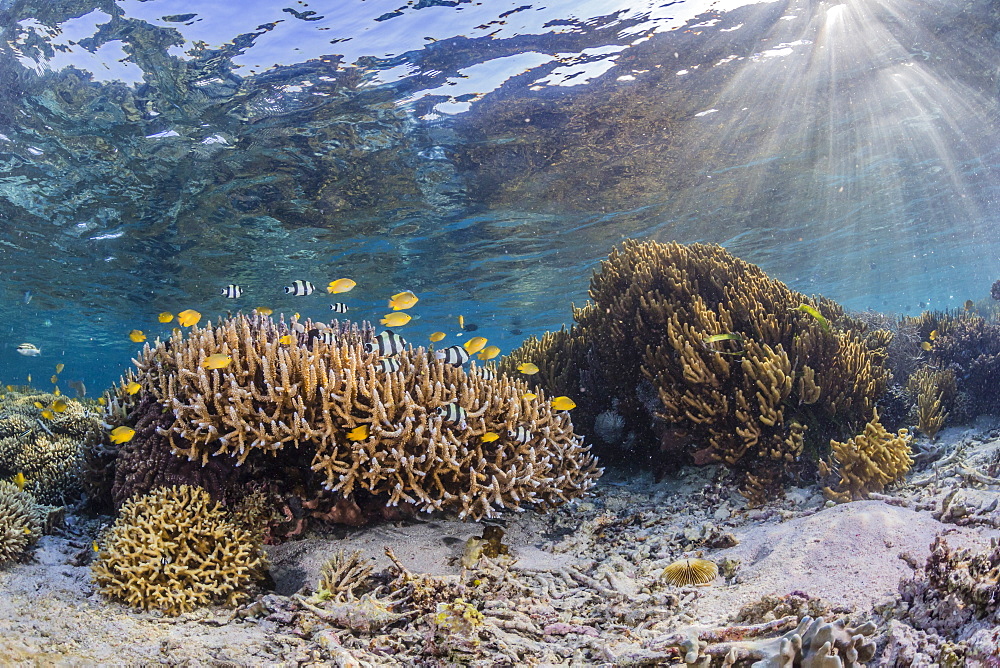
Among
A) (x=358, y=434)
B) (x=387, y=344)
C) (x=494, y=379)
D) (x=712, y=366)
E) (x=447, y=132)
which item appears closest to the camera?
(x=358, y=434)

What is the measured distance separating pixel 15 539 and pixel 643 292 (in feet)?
24.2

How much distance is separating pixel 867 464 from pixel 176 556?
6.64m

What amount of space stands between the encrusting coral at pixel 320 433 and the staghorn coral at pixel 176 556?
Answer: 15.2 inches

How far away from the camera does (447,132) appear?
14039 mm

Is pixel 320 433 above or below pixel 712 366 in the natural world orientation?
Answer: above

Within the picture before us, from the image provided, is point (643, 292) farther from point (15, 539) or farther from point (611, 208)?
point (611, 208)

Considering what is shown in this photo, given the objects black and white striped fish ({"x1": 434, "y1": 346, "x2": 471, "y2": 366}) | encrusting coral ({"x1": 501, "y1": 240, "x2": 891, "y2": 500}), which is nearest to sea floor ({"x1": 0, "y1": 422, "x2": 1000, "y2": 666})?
encrusting coral ({"x1": 501, "y1": 240, "x2": 891, "y2": 500})

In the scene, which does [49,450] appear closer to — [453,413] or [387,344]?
[387,344]

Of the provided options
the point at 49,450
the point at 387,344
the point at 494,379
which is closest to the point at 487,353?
the point at 494,379

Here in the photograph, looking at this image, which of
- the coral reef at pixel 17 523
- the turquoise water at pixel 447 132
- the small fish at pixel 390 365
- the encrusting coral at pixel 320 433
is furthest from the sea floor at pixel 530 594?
the turquoise water at pixel 447 132

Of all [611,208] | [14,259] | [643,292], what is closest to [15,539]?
[643,292]

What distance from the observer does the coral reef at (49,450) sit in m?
5.91

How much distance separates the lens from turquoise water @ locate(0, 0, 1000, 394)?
10586mm

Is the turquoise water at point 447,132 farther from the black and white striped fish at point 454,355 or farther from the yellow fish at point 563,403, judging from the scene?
the yellow fish at point 563,403
